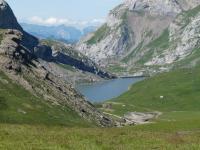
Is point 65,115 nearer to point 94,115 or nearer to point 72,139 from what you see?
point 94,115

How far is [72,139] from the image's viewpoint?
40.0 m

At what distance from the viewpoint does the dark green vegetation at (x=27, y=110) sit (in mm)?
96625

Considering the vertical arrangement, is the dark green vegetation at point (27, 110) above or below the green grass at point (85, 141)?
below

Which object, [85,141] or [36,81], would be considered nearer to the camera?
[85,141]

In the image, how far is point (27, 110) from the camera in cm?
10162

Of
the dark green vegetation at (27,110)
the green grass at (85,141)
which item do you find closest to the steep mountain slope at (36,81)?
the dark green vegetation at (27,110)

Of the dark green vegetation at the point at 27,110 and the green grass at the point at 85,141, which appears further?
the dark green vegetation at the point at 27,110

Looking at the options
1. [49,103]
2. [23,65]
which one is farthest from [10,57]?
[49,103]

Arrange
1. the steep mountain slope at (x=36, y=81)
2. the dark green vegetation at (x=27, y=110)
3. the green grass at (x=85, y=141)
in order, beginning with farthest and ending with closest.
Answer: the steep mountain slope at (x=36, y=81)
the dark green vegetation at (x=27, y=110)
the green grass at (x=85, y=141)

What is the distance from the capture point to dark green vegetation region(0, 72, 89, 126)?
317ft

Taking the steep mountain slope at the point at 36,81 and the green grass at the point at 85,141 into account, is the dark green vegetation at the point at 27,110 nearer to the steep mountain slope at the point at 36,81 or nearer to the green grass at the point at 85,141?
the steep mountain slope at the point at 36,81

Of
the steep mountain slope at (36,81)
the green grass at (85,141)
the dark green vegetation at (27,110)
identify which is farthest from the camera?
the steep mountain slope at (36,81)

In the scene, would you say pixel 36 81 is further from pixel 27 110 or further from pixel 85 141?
pixel 85 141

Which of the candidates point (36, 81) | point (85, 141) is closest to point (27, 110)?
point (36, 81)
